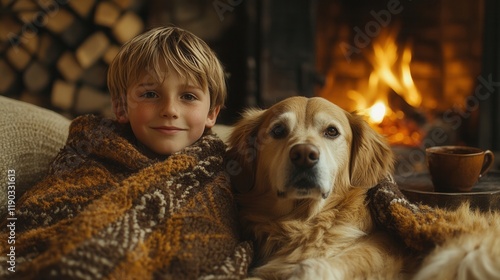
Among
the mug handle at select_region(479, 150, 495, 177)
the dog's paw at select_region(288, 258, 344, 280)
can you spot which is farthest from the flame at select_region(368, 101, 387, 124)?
the dog's paw at select_region(288, 258, 344, 280)

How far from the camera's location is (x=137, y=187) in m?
1.29

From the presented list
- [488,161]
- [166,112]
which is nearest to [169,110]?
[166,112]

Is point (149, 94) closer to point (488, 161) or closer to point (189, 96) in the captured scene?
point (189, 96)

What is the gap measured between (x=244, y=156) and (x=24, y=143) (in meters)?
0.71

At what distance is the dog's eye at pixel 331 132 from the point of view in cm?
148

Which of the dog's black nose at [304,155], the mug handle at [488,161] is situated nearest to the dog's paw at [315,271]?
the dog's black nose at [304,155]

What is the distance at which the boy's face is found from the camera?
1518mm

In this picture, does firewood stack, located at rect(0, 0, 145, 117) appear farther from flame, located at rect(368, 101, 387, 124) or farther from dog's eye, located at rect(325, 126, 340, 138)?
dog's eye, located at rect(325, 126, 340, 138)

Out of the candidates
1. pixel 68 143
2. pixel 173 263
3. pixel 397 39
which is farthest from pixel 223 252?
pixel 397 39

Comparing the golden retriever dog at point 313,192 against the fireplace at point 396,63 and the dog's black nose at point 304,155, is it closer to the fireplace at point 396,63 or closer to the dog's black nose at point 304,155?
the dog's black nose at point 304,155

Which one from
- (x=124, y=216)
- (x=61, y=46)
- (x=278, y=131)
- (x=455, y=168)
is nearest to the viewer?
(x=124, y=216)

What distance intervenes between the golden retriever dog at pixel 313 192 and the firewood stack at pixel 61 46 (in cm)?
171

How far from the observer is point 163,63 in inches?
59.8

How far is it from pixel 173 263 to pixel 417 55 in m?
2.74
